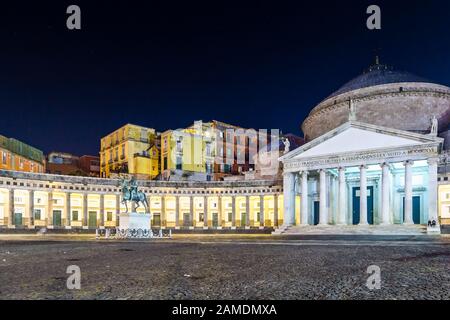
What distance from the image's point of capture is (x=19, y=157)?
222 ft

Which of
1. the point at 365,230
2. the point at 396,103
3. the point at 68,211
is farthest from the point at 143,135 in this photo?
the point at 365,230

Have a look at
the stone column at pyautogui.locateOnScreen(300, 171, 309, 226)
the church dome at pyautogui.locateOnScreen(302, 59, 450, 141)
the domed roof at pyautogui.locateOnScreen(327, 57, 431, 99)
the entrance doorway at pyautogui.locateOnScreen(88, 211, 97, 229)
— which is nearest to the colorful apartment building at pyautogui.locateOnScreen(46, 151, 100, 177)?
the entrance doorway at pyautogui.locateOnScreen(88, 211, 97, 229)

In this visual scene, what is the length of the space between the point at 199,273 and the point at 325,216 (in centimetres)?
3424

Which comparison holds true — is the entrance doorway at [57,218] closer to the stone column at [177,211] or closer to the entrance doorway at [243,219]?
the stone column at [177,211]

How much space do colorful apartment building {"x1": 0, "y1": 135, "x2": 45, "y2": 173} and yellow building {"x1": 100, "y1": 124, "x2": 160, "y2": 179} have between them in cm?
1491

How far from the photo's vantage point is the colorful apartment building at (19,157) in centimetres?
6166

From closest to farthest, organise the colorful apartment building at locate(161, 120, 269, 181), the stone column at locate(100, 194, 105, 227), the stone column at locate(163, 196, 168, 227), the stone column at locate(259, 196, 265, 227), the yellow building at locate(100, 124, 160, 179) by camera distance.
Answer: the stone column at locate(100, 194, 105, 227)
the stone column at locate(259, 196, 265, 227)
the stone column at locate(163, 196, 168, 227)
the colorful apartment building at locate(161, 120, 269, 181)
the yellow building at locate(100, 124, 160, 179)

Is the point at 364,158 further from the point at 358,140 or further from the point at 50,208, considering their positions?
the point at 50,208

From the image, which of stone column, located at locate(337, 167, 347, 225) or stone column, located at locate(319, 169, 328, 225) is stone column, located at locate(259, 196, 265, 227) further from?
stone column, located at locate(337, 167, 347, 225)

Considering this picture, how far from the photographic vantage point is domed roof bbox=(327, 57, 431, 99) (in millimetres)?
54188

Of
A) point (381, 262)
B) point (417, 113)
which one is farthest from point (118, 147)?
point (381, 262)

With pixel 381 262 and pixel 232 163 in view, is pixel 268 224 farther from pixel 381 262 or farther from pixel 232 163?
pixel 381 262

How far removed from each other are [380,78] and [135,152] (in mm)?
48330
